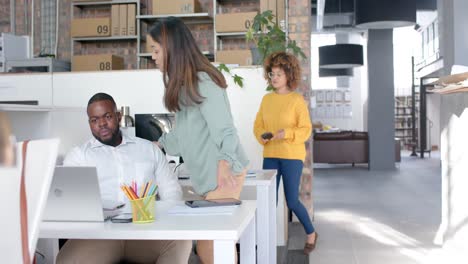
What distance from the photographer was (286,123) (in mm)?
4113

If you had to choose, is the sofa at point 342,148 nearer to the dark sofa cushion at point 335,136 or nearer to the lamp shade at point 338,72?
the dark sofa cushion at point 335,136

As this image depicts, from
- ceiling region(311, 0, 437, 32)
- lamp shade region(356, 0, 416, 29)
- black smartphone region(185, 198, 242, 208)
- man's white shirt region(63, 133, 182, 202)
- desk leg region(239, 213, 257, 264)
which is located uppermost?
ceiling region(311, 0, 437, 32)

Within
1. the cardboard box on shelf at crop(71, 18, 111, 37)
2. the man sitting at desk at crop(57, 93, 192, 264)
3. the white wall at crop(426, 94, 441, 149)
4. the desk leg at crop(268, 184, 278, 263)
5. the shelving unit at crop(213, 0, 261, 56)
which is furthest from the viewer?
the white wall at crop(426, 94, 441, 149)

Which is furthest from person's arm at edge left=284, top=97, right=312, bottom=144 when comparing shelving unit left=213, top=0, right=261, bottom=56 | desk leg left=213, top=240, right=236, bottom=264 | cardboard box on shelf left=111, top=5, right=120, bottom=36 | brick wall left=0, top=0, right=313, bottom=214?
cardboard box on shelf left=111, top=5, right=120, bottom=36

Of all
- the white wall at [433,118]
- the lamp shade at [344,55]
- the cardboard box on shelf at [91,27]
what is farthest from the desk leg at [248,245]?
the white wall at [433,118]

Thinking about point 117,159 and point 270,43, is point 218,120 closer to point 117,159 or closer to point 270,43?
point 117,159

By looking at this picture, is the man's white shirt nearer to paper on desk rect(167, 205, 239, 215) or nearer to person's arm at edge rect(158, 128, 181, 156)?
person's arm at edge rect(158, 128, 181, 156)

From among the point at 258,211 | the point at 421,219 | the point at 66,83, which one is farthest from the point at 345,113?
the point at 258,211

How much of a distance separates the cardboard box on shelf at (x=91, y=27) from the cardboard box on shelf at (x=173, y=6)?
691mm

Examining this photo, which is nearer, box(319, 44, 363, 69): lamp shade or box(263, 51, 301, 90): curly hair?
box(263, 51, 301, 90): curly hair

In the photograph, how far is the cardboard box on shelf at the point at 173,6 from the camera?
776 cm

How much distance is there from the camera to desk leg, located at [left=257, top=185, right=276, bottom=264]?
10.1ft

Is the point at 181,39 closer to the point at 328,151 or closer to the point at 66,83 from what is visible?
the point at 66,83

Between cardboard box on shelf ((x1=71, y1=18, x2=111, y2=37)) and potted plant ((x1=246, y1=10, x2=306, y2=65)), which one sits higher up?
cardboard box on shelf ((x1=71, y1=18, x2=111, y2=37))
